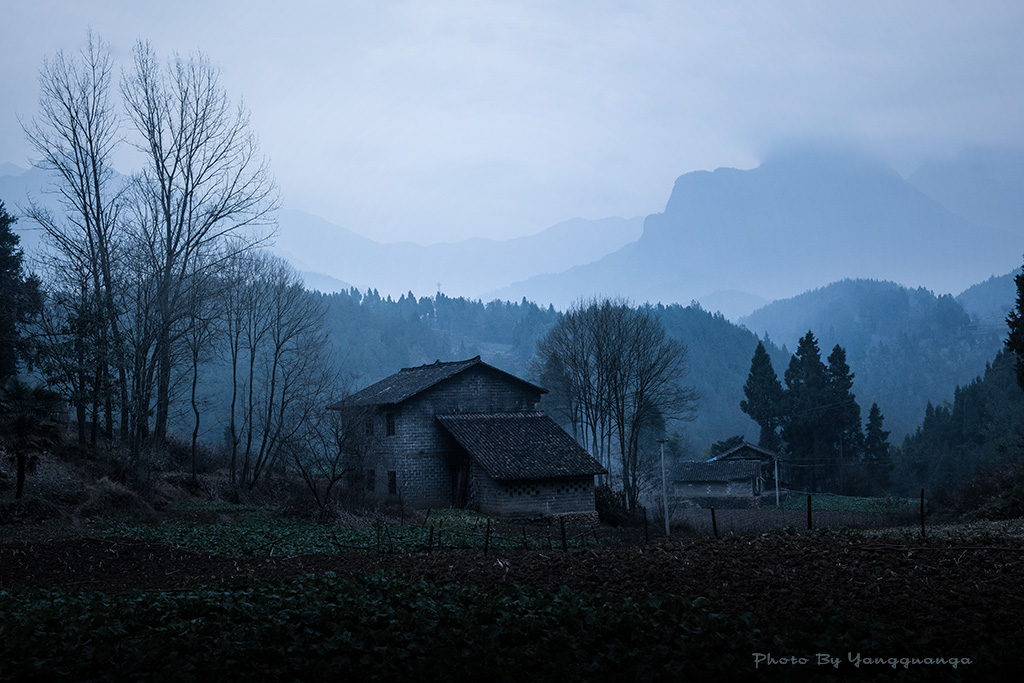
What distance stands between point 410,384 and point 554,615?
103 feet

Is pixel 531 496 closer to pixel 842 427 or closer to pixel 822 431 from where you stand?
pixel 822 431

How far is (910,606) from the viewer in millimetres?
9078

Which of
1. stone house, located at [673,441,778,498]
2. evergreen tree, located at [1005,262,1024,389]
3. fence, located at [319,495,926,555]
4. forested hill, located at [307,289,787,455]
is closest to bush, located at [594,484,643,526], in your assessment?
fence, located at [319,495,926,555]

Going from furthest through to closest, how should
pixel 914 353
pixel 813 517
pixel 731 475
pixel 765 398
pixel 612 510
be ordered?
pixel 914 353 → pixel 765 398 → pixel 731 475 → pixel 813 517 → pixel 612 510

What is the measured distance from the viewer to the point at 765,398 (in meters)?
68.1

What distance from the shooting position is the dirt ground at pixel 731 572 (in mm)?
9000

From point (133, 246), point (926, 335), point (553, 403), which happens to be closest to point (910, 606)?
point (133, 246)

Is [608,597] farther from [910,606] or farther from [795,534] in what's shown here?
[795,534]

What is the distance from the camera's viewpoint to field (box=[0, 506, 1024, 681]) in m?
7.02

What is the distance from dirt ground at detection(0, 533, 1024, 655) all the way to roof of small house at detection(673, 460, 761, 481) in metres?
48.0

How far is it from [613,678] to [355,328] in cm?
11221

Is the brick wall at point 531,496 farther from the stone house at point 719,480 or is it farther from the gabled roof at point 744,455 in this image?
the gabled roof at point 744,455

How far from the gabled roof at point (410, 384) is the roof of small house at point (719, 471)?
90.2 feet

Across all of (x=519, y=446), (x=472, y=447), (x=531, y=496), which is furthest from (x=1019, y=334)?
(x=472, y=447)
